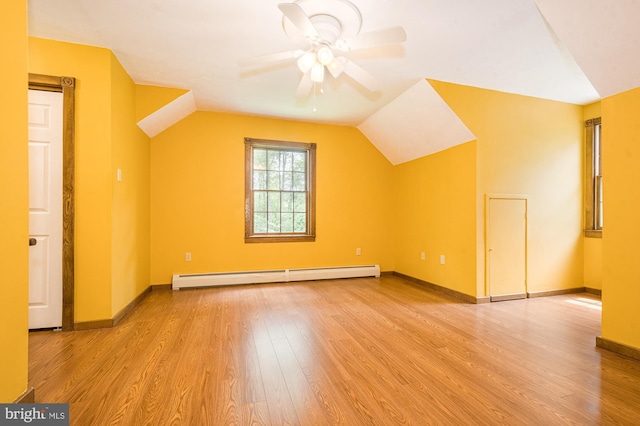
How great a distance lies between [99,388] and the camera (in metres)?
1.74

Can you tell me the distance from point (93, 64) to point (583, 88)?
573cm

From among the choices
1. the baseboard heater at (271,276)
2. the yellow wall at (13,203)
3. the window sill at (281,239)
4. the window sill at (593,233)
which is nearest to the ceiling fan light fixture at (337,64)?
the yellow wall at (13,203)

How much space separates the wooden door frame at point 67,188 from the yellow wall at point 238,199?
153 cm

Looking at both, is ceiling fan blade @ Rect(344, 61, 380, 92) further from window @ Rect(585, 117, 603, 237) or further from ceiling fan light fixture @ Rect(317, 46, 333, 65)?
window @ Rect(585, 117, 603, 237)

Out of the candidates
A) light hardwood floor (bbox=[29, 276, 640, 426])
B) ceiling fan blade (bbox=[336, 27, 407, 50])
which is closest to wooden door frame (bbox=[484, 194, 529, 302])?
light hardwood floor (bbox=[29, 276, 640, 426])

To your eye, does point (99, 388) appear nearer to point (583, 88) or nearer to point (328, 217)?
point (328, 217)

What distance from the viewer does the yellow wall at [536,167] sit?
3.57m

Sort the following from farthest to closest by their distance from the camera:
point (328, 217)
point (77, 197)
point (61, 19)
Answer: point (328, 217) → point (77, 197) → point (61, 19)

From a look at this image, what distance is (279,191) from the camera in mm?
4859

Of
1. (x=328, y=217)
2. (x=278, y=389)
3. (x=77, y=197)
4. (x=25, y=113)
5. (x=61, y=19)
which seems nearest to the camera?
(x=25, y=113)

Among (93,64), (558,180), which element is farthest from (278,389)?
(558,180)

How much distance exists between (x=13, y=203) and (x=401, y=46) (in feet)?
10.1

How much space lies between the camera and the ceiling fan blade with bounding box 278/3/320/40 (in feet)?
5.29

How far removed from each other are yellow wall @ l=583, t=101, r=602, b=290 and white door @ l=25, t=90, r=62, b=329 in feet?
22.0
